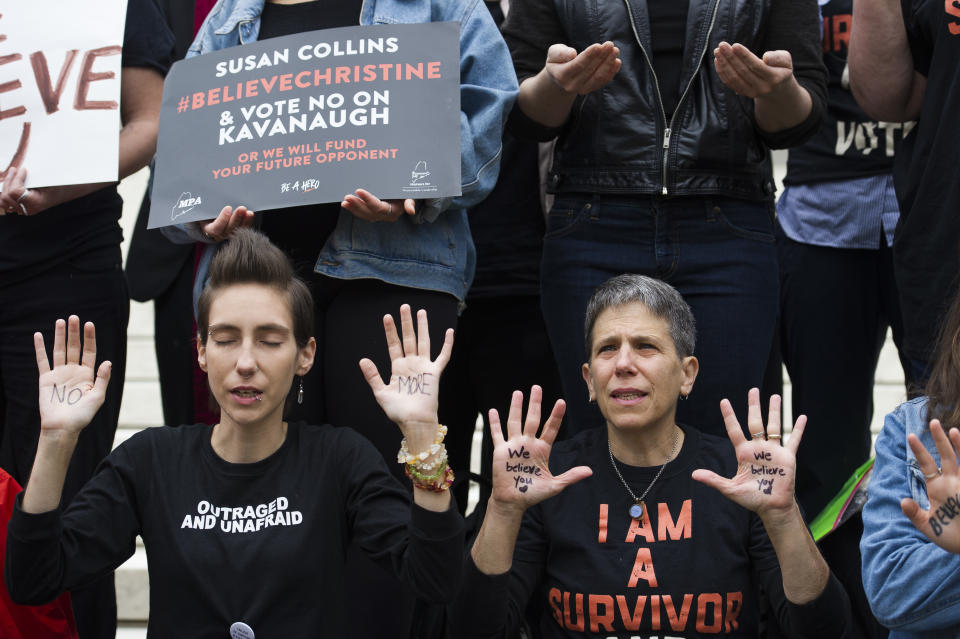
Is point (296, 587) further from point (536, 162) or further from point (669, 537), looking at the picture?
point (536, 162)

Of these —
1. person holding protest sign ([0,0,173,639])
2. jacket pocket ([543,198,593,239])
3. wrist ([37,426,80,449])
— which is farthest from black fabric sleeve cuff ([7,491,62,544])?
jacket pocket ([543,198,593,239])

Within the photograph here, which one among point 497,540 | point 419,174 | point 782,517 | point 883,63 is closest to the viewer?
point 782,517

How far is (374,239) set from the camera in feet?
9.99

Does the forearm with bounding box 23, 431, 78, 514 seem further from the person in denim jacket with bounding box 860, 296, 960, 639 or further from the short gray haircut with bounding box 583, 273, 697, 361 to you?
the person in denim jacket with bounding box 860, 296, 960, 639

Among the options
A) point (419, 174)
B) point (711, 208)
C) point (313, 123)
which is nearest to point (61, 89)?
point (313, 123)

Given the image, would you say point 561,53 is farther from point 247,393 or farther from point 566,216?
point 247,393

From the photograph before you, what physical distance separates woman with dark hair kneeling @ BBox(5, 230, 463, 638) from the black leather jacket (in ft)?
2.55

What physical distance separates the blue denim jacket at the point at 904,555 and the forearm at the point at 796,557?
10 centimetres

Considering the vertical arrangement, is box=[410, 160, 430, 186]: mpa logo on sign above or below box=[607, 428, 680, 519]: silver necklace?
above

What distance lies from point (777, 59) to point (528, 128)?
667 mm

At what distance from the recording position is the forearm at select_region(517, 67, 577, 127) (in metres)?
3.16

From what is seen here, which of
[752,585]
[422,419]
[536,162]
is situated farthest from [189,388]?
[752,585]

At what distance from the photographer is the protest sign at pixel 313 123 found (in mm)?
3008

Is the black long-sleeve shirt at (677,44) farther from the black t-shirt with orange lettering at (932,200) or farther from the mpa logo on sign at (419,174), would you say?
the mpa logo on sign at (419,174)
